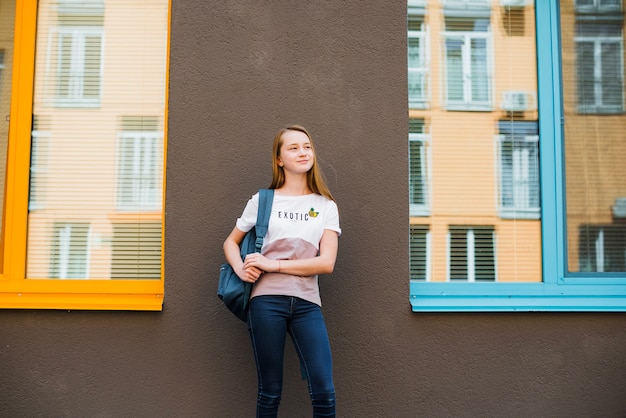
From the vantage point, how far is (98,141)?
4344mm

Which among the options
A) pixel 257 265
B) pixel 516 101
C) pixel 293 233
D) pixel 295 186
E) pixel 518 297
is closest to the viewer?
pixel 257 265

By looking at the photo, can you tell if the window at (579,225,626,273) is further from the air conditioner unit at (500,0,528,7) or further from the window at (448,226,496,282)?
the air conditioner unit at (500,0,528,7)

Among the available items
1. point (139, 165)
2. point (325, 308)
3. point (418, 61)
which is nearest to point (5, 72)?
point (139, 165)

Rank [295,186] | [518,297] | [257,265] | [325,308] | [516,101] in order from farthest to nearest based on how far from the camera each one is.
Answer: [516,101] < [518,297] < [325,308] < [295,186] < [257,265]

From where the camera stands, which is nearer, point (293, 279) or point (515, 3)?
point (293, 279)

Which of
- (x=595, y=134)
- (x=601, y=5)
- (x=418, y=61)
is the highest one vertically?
(x=601, y=5)

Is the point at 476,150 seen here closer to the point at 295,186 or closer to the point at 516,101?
the point at 516,101

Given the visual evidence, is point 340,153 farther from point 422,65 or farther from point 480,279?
point 480,279

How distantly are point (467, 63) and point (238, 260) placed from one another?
214 centimetres

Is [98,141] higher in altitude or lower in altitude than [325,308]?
higher

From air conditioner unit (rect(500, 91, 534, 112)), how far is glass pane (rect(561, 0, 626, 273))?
0.25m

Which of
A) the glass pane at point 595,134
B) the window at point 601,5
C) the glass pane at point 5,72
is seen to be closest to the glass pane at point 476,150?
the glass pane at point 595,134

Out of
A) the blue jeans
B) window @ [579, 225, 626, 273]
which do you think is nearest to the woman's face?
the blue jeans

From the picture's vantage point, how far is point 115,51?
14.4 feet
